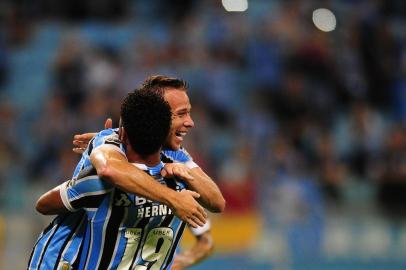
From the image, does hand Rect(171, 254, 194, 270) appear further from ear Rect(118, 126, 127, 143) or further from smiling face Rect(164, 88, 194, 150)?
ear Rect(118, 126, 127, 143)

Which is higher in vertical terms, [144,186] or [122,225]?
[144,186]

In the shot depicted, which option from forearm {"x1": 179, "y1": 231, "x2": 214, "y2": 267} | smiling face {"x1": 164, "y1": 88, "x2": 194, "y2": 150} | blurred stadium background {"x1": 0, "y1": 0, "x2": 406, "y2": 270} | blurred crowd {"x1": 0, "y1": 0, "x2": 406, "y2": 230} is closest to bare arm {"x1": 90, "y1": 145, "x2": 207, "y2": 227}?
smiling face {"x1": 164, "y1": 88, "x2": 194, "y2": 150}

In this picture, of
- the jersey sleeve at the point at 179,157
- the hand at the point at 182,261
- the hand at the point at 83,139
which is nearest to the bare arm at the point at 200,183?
the jersey sleeve at the point at 179,157

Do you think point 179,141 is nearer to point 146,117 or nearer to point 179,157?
point 179,157

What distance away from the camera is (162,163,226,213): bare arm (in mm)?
4000

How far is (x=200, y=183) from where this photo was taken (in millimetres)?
4152

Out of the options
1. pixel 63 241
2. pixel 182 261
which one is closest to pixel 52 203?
pixel 63 241

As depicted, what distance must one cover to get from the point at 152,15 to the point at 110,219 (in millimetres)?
9115

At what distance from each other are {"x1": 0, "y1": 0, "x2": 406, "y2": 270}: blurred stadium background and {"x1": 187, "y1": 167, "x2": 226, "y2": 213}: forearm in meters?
5.11

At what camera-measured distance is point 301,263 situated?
9578 mm

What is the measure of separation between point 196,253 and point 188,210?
1.75 meters

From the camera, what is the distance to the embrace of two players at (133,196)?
12.3ft

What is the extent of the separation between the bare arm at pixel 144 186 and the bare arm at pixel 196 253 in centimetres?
155

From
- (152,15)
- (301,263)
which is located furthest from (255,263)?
(152,15)
